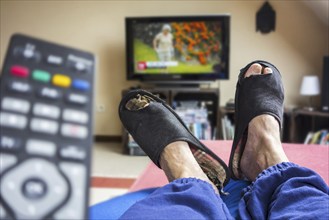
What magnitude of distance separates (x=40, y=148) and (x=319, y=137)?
2.33m

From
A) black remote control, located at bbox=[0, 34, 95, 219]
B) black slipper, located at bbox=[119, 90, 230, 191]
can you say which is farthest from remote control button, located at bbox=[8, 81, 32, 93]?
black slipper, located at bbox=[119, 90, 230, 191]

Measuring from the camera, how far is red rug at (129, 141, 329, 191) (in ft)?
3.03

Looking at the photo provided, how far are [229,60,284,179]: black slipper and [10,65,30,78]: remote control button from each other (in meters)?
0.66

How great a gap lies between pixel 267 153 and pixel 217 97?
1843 mm

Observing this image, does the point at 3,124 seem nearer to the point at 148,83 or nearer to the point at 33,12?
the point at 148,83

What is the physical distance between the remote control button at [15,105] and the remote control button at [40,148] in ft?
0.10

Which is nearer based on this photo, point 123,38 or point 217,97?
point 217,97

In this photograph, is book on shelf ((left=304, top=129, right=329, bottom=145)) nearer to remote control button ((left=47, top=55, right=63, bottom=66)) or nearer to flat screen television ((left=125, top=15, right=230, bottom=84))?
flat screen television ((left=125, top=15, right=230, bottom=84))

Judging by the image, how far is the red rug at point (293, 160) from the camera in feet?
3.03

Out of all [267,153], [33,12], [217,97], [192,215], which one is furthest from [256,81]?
[33,12]

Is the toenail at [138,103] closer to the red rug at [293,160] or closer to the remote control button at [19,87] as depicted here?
the red rug at [293,160]

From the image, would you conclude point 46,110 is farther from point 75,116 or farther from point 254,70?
point 254,70

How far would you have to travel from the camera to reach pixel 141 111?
904 millimetres

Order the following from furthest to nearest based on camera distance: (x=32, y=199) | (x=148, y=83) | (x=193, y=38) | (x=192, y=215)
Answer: (x=148, y=83) → (x=193, y=38) → (x=192, y=215) → (x=32, y=199)
